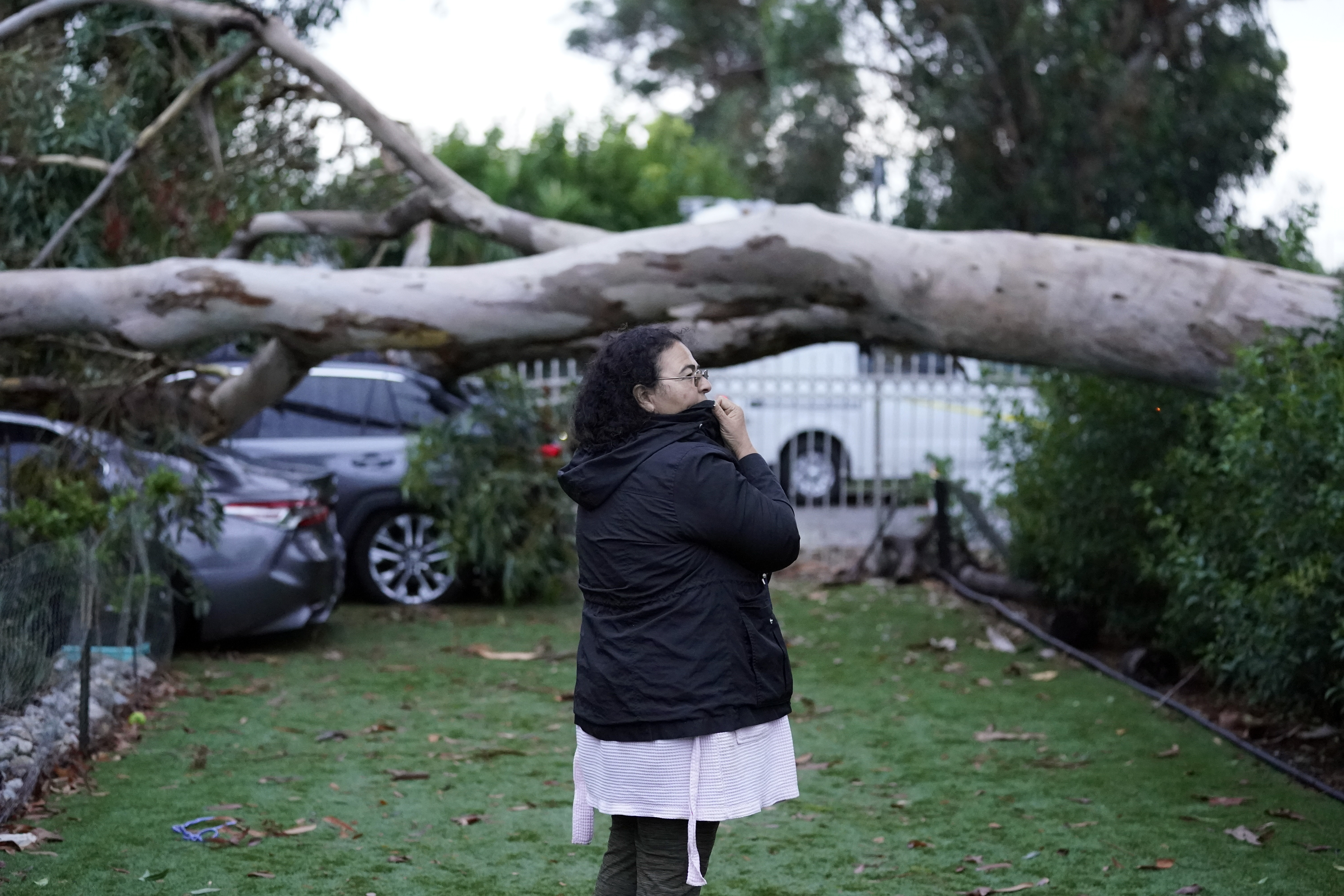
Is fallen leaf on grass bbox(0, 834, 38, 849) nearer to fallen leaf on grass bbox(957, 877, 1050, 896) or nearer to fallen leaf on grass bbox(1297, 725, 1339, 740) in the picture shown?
fallen leaf on grass bbox(957, 877, 1050, 896)

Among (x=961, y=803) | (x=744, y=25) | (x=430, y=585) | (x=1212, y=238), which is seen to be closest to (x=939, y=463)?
(x=430, y=585)

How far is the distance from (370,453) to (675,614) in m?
7.71

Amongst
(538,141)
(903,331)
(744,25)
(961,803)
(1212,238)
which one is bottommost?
(961,803)

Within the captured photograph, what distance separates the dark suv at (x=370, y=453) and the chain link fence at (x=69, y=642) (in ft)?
8.85

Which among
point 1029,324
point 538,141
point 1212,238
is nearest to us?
point 1029,324

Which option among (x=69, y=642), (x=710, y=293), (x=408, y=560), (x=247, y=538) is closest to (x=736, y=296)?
(x=710, y=293)

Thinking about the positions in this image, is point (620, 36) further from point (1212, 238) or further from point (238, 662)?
point (238, 662)

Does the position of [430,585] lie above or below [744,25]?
below

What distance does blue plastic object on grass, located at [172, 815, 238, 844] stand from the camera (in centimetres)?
498

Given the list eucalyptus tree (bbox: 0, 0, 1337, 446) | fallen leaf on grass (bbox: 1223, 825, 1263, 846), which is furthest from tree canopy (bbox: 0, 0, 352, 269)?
fallen leaf on grass (bbox: 1223, 825, 1263, 846)

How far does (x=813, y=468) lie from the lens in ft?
47.5

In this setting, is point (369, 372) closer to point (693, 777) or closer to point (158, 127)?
point (158, 127)

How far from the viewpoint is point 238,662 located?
330 inches

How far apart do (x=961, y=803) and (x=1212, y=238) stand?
580 inches
